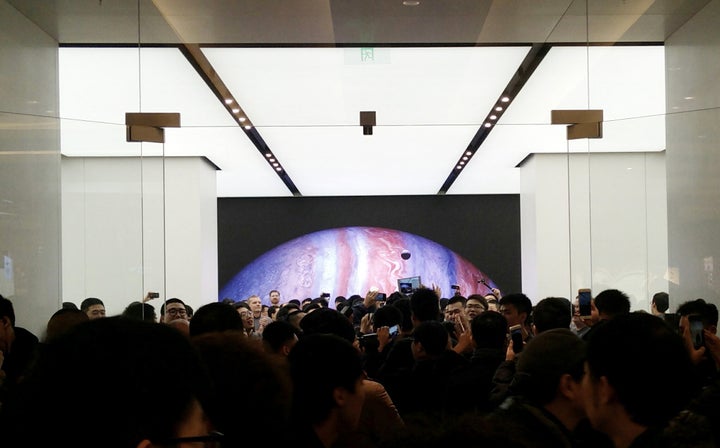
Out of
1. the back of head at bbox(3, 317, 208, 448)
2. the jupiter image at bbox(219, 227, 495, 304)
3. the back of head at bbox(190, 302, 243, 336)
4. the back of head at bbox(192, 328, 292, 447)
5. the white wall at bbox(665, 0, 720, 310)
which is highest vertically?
the white wall at bbox(665, 0, 720, 310)

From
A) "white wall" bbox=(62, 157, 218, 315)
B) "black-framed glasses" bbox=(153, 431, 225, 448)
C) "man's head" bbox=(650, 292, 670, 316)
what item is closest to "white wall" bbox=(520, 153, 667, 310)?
"man's head" bbox=(650, 292, 670, 316)

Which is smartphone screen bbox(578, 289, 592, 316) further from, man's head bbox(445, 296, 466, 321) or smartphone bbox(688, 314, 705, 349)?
smartphone bbox(688, 314, 705, 349)

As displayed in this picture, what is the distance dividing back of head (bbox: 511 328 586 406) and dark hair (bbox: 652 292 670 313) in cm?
397

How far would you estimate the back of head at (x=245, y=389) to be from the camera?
152 cm

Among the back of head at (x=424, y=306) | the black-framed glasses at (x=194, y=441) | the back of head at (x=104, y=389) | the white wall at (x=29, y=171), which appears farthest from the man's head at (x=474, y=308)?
the back of head at (x=104, y=389)

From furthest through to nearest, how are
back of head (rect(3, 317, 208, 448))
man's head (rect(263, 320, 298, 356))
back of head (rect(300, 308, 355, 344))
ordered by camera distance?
back of head (rect(300, 308, 355, 344)), man's head (rect(263, 320, 298, 356)), back of head (rect(3, 317, 208, 448))

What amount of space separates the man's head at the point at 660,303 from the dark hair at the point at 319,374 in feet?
14.2

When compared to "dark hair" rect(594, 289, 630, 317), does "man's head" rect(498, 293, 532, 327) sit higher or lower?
lower

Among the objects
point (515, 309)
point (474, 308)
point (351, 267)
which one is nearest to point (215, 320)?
point (515, 309)

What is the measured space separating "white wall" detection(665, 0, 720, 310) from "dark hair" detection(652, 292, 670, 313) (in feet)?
0.13

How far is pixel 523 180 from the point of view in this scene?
37.1 ft

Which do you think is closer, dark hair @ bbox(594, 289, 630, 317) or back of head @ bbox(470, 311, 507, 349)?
back of head @ bbox(470, 311, 507, 349)

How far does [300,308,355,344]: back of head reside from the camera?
14.2ft

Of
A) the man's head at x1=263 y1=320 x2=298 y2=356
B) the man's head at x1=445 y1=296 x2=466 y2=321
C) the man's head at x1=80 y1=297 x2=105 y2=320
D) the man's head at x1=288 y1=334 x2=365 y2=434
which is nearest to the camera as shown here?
the man's head at x1=288 y1=334 x2=365 y2=434
